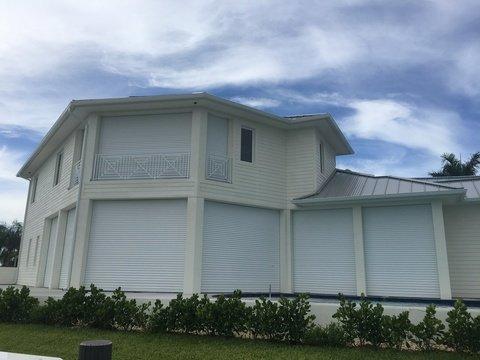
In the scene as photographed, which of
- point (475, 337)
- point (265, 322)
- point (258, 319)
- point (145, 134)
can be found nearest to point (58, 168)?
point (145, 134)

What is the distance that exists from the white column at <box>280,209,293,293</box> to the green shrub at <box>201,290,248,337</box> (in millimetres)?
7190

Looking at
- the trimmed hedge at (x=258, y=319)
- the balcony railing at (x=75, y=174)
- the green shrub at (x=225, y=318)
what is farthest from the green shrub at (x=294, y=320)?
the balcony railing at (x=75, y=174)

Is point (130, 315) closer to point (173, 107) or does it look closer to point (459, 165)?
point (173, 107)

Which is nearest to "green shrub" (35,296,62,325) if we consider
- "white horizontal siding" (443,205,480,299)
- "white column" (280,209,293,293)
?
"white column" (280,209,293,293)

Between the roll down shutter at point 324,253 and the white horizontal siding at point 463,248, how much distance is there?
10.6ft

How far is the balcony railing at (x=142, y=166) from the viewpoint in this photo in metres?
13.6

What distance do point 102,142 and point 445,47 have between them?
37.4 ft

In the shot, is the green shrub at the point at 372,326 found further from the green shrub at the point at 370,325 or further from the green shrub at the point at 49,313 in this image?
the green shrub at the point at 49,313

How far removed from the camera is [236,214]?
14.0 metres

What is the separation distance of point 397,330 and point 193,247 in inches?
284

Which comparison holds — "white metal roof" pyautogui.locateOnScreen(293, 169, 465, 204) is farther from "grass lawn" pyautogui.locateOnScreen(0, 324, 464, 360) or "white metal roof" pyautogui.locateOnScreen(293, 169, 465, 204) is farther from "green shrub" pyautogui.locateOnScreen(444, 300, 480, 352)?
"grass lawn" pyautogui.locateOnScreen(0, 324, 464, 360)

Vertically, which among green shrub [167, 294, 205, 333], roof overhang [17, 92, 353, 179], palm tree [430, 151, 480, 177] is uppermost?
palm tree [430, 151, 480, 177]

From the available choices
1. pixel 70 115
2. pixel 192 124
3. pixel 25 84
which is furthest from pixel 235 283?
pixel 25 84

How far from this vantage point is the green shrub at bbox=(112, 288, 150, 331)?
26.2ft
